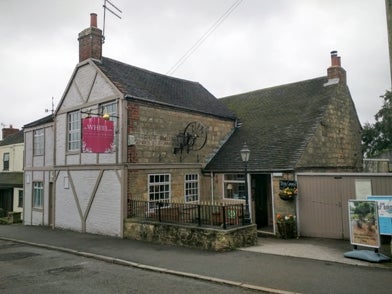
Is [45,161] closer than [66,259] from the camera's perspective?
No

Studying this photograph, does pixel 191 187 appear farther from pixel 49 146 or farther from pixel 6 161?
pixel 6 161

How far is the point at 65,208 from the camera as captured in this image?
55.6 feet

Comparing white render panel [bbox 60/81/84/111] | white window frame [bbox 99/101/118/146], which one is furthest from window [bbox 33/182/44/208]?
white window frame [bbox 99/101/118/146]

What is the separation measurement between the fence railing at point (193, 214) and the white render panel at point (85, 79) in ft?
20.3

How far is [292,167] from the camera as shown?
540 inches

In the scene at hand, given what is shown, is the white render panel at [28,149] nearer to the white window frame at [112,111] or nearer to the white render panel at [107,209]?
the white render panel at [107,209]

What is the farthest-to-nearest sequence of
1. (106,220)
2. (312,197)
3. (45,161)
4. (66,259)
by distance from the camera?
(45,161), (106,220), (312,197), (66,259)

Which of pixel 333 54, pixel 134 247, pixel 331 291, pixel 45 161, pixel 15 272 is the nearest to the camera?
pixel 331 291

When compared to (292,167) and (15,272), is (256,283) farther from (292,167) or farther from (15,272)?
(292,167)

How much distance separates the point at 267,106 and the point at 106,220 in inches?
472

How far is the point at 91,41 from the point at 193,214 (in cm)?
967

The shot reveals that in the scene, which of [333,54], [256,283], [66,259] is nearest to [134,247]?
[66,259]

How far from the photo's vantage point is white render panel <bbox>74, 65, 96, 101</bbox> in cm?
1588

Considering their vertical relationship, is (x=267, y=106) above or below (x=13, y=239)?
above
